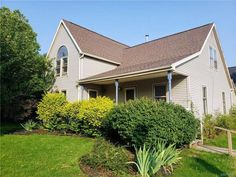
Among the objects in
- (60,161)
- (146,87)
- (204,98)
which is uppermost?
(146,87)

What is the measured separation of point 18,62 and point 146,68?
7.47 metres

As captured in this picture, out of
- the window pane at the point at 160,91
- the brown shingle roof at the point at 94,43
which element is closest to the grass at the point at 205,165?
the window pane at the point at 160,91

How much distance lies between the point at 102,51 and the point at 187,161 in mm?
12057

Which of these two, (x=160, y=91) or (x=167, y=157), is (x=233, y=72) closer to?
(x=160, y=91)

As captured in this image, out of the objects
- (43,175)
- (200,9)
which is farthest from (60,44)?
(43,175)

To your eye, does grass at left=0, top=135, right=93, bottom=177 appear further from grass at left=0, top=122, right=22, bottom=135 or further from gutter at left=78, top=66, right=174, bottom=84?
gutter at left=78, top=66, right=174, bottom=84

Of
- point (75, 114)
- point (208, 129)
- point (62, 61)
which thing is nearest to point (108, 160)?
point (75, 114)

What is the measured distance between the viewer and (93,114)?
34.4ft

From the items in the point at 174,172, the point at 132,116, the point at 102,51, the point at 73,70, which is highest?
the point at 102,51

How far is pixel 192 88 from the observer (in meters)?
12.8

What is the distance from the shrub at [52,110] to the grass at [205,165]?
7466 mm

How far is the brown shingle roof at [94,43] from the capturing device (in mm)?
16641

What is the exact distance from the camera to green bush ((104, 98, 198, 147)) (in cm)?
761

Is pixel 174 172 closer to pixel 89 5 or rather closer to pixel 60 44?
pixel 89 5
